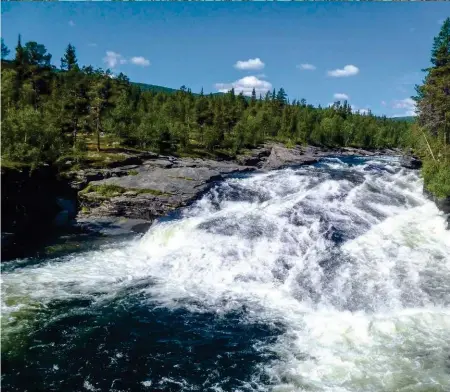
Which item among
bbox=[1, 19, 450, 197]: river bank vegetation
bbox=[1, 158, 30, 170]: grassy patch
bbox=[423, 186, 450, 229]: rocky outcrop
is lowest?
bbox=[423, 186, 450, 229]: rocky outcrop

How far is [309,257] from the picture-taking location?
30.8 metres

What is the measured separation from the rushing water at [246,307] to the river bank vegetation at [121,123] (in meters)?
13.9

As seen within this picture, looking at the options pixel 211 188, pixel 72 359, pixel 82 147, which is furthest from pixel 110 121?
pixel 72 359

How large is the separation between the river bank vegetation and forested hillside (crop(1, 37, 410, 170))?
6.0 inches

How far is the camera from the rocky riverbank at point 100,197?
41.2 meters

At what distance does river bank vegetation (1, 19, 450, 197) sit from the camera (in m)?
46.4

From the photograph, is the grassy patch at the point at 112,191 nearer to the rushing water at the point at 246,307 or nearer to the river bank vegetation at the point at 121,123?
the river bank vegetation at the point at 121,123

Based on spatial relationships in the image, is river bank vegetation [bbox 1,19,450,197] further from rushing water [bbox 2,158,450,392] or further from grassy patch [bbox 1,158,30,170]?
rushing water [bbox 2,158,450,392]

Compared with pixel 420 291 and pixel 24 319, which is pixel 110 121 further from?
pixel 420 291

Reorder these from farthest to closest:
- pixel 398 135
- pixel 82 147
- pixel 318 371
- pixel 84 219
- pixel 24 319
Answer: pixel 398 135 < pixel 82 147 < pixel 84 219 < pixel 24 319 < pixel 318 371

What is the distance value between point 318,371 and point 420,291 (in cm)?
1105

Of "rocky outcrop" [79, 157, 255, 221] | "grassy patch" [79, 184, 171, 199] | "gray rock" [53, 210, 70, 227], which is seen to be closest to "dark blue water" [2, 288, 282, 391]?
"gray rock" [53, 210, 70, 227]

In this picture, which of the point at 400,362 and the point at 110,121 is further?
the point at 110,121

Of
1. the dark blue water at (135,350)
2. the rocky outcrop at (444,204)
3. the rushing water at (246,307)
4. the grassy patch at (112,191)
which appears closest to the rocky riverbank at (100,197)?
the grassy patch at (112,191)
